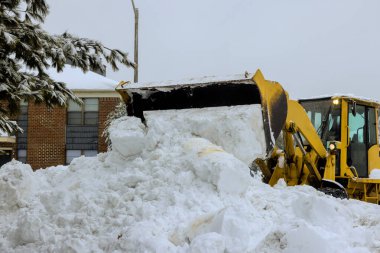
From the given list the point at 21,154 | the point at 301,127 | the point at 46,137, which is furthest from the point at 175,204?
the point at 21,154

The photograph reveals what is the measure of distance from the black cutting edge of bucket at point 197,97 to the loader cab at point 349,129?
2.40 metres

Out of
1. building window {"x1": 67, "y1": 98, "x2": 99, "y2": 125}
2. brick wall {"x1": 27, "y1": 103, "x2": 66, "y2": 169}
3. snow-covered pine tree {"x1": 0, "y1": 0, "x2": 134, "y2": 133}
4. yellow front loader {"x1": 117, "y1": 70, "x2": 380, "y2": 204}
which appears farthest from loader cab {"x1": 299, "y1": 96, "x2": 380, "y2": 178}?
brick wall {"x1": 27, "y1": 103, "x2": 66, "y2": 169}

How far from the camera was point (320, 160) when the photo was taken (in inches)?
304

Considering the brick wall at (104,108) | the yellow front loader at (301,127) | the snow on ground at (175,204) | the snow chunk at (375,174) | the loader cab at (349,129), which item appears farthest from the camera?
the brick wall at (104,108)

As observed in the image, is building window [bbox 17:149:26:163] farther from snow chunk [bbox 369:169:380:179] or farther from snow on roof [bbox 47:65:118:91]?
snow chunk [bbox 369:169:380:179]

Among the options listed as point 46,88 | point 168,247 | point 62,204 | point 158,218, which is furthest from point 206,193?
point 46,88

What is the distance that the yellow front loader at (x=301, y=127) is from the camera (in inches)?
244

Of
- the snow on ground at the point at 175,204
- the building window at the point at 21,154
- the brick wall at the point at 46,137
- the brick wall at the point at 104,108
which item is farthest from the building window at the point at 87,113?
the snow on ground at the point at 175,204

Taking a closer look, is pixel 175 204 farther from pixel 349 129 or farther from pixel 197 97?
pixel 349 129

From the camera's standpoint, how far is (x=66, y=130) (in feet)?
72.5

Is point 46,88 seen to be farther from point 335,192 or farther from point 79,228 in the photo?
point 335,192

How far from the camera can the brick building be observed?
21.8 metres

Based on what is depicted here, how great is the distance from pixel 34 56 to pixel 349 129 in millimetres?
5175

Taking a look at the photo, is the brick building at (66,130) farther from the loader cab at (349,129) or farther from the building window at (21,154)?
the loader cab at (349,129)
